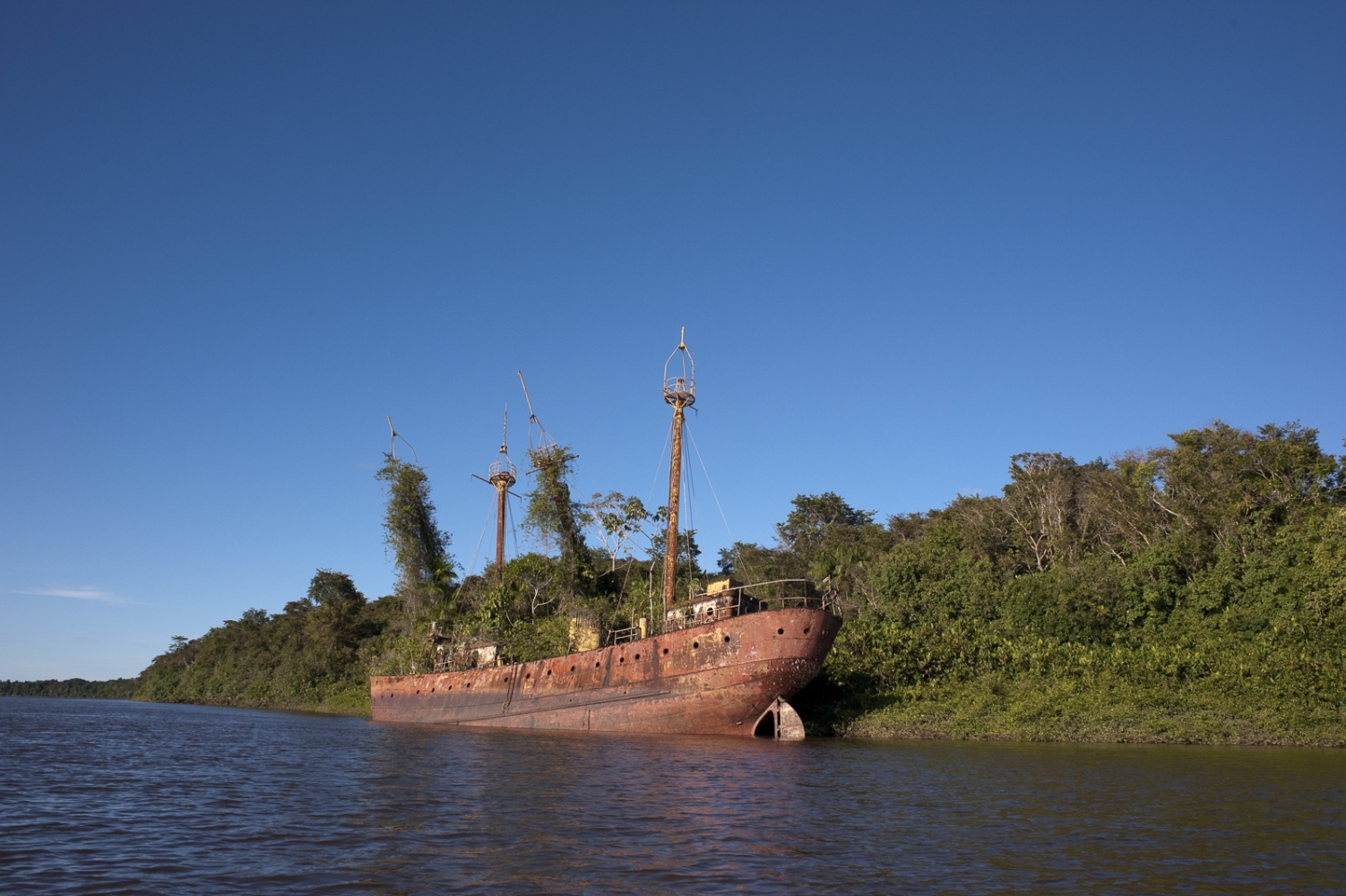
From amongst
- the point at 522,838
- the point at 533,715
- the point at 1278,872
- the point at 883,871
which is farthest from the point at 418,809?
the point at 533,715

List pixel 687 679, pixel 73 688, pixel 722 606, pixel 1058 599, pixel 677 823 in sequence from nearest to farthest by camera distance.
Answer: pixel 677 823 < pixel 687 679 < pixel 722 606 < pixel 1058 599 < pixel 73 688

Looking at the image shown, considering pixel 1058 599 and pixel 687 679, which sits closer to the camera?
pixel 687 679

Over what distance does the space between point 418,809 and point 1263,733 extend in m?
22.0

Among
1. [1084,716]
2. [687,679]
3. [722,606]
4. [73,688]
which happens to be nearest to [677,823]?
[687,679]

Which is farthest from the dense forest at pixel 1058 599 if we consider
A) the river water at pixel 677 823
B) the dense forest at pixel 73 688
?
the dense forest at pixel 73 688

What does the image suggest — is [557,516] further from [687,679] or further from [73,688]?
[73,688]

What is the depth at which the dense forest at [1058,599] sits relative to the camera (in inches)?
1030

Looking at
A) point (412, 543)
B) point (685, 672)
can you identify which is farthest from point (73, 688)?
point (685, 672)

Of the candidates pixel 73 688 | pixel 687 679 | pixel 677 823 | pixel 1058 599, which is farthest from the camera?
pixel 73 688

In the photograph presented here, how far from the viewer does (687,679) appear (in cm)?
2597

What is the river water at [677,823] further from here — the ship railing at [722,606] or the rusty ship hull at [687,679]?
the ship railing at [722,606]

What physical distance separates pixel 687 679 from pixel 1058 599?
647 inches

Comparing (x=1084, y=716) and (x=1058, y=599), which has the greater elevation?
(x=1058, y=599)

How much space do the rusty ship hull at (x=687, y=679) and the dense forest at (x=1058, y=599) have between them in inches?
98.1
